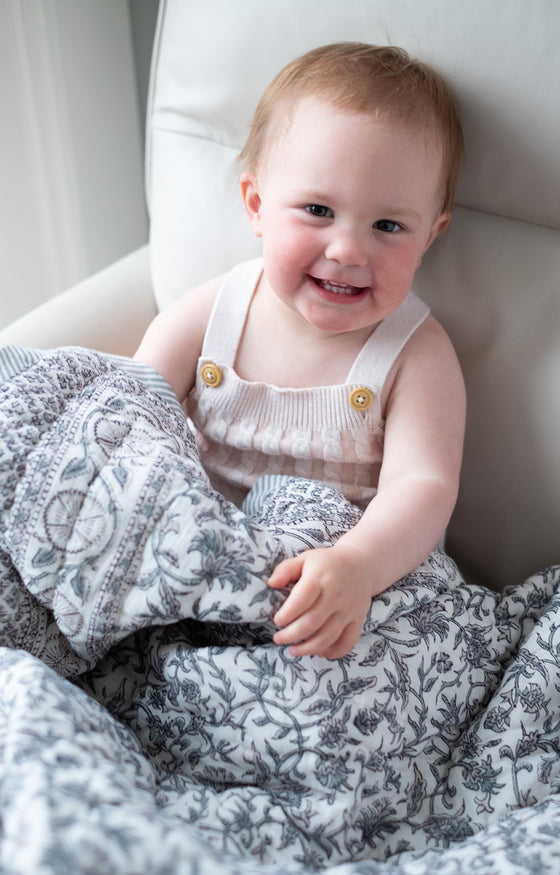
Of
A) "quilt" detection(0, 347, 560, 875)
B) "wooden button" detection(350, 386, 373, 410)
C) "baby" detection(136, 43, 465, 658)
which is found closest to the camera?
"quilt" detection(0, 347, 560, 875)

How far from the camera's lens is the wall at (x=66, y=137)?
1.25m

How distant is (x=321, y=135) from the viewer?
77 cm

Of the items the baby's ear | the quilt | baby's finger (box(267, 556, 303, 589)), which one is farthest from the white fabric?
baby's finger (box(267, 556, 303, 589))

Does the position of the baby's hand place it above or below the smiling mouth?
below

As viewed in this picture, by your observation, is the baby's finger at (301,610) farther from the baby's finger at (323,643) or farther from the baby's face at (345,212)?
the baby's face at (345,212)

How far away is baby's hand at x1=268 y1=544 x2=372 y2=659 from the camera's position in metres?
0.64

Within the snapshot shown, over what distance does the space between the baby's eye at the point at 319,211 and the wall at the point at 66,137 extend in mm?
678

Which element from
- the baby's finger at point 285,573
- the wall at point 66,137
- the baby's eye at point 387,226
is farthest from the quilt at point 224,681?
the wall at point 66,137

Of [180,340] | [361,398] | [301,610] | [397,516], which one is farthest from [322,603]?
[180,340]

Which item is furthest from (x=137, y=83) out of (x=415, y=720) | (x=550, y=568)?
(x=415, y=720)

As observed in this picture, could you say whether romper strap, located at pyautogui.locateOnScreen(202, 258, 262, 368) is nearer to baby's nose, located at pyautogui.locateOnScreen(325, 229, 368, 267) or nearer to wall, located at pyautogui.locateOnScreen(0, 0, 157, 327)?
baby's nose, located at pyautogui.locateOnScreen(325, 229, 368, 267)

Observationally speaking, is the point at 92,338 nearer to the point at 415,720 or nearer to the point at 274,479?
the point at 274,479

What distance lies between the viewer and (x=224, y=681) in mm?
640

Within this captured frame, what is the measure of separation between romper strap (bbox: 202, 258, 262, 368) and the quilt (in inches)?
8.1
